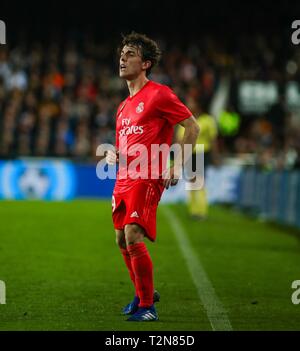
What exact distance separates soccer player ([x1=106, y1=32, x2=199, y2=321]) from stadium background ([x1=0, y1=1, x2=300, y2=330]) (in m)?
0.45

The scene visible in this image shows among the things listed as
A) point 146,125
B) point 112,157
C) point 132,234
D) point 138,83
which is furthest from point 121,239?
point 138,83

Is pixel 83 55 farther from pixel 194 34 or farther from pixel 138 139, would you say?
pixel 138 139

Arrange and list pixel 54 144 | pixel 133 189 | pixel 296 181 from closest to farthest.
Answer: pixel 133 189
pixel 296 181
pixel 54 144

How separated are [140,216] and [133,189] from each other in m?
0.22

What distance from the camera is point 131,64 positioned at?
7.89m

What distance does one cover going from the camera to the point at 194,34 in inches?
1484

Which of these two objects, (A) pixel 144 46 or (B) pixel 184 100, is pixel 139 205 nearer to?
(A) pixel 144 46

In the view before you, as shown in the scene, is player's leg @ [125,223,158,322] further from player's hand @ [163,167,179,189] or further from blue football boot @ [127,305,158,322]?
player's hand @ [163,167,179,189]

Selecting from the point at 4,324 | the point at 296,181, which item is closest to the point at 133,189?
the point at 4,324

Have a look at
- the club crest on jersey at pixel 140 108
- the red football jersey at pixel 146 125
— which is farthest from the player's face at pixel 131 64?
the club crest on jersey at pixel 140 108

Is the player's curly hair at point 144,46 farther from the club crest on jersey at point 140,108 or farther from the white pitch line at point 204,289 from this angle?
the white pitch line at point 204,289

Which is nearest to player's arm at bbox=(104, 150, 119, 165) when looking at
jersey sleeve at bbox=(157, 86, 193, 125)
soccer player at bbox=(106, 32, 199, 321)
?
soccer player at bbox=(106, 32, 199, 321)

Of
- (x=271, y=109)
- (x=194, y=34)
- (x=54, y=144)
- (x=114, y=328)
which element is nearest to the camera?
(x=114, y=328)

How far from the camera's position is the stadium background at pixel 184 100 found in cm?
1172
